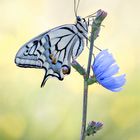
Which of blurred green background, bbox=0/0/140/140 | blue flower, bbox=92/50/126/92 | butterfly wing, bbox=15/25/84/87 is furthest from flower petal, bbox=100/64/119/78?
blurred green background, bbox=0/0/140/140

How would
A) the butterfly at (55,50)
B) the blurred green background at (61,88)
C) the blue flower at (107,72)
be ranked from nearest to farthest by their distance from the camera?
the blue flower at (107,72) < the butterfly at (55,50) < the blurred green background at (61,88)

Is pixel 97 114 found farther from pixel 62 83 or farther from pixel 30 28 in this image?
pixel 30 28

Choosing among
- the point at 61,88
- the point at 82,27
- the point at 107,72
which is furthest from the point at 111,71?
the point at 61,88

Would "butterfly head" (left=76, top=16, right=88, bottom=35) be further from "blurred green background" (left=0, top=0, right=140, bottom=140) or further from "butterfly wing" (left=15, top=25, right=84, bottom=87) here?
"blurred green background" (left=0, top=0, right=140, bottom=140)

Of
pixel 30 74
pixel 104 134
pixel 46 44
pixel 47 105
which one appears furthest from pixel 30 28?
pixel 46 44

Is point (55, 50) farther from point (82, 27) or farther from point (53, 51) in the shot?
point (82, 27)

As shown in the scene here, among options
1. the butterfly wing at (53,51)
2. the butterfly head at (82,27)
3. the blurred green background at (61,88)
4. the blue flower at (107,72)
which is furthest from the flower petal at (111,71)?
the blurred green background at (61,88)

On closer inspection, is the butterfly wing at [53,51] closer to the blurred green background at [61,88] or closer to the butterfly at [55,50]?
the butterfly at [55,50]

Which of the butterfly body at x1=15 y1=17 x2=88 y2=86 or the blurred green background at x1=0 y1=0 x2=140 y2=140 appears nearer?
the butterfly body at x1=15 y1=17 x2=88 y2=86
